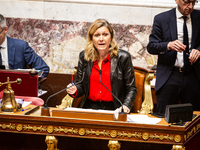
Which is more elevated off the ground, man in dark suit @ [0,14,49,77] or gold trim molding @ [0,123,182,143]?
man in dark suit @ [0,14,49,77]

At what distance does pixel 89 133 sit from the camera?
1.64 meters

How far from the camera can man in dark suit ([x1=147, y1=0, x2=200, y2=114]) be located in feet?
7.88

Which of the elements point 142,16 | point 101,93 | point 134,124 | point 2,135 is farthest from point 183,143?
point 142,16

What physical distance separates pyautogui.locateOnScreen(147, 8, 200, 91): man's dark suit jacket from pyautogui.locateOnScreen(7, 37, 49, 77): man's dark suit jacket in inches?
59.0

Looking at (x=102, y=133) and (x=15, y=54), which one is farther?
(x=15, y=54)

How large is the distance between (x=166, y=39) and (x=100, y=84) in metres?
0.76

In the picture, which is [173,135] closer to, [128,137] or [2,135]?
[128,137]

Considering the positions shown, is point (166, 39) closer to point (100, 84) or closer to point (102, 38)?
point (102, 38)

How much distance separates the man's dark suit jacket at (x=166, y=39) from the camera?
2443mm

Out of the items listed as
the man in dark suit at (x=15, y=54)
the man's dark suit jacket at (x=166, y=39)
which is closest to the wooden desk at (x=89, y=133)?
the man's dark suit jacket at (x=166, y=39)

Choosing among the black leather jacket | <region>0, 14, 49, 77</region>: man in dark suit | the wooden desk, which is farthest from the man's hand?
<region>0, 14, 49, 77</region>: man in dark suit

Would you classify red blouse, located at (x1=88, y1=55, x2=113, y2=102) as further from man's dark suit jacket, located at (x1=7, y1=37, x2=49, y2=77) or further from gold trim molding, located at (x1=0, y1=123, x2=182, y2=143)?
man's dark suit jacket, located at (x1=7, y1=37, x2=49, y2=77)

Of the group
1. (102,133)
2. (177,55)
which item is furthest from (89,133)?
(177,55)

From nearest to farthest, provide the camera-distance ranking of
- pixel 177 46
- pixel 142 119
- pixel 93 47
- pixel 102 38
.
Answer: pixel 142 119, pixel 177 46, pixel 102 38, pixel 93 47
